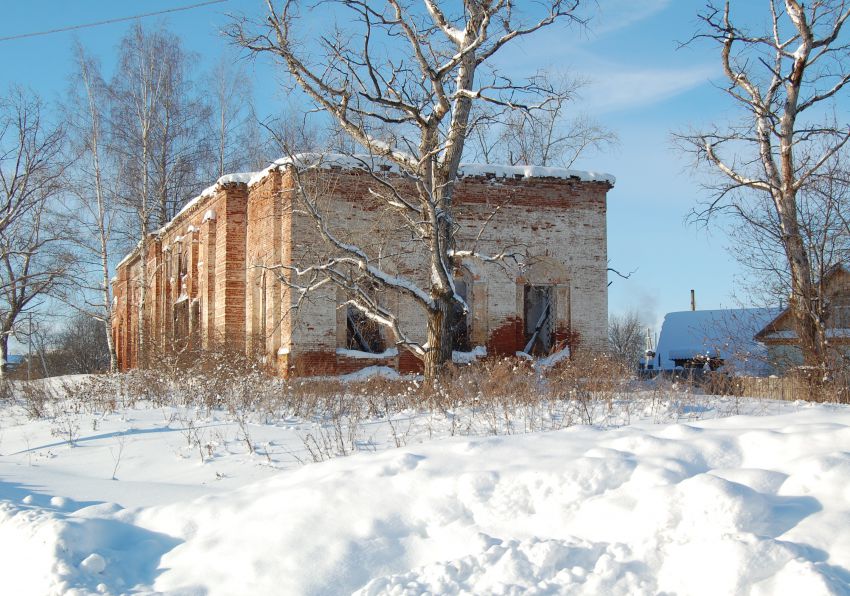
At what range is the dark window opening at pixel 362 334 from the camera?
717 inches

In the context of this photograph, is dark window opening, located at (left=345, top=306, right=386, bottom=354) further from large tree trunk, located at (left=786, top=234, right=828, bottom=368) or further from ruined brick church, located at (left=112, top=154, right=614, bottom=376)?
large tree trunk, located at (left=786, top=234, right=828, bottom=368)

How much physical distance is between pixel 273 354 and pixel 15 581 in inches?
541

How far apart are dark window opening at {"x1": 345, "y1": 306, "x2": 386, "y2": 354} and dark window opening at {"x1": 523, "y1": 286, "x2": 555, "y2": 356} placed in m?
3.67

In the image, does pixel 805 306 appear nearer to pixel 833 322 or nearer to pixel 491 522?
pixel 833 322

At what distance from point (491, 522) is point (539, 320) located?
15545 millimetres

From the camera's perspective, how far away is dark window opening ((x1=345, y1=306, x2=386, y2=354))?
1822 centimetres

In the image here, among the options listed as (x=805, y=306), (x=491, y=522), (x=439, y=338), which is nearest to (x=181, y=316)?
(x=439, y=338)

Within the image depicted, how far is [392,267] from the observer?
18.4 meters

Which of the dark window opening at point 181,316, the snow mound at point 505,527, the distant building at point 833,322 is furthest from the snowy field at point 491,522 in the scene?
the dark window opening at point 181,316

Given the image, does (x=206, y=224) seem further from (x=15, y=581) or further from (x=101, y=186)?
(x=15, y=581)

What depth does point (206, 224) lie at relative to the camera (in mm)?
21359

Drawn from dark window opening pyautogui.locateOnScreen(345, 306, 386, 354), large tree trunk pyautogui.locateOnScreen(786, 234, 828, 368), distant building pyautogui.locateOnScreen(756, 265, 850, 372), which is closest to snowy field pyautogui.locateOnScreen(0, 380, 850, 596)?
large tree trunk pyautogui.locateOnScreen(786, 234, 828, 368)

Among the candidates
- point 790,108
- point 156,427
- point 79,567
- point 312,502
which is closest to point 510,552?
point 312,502

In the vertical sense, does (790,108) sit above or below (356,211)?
above
